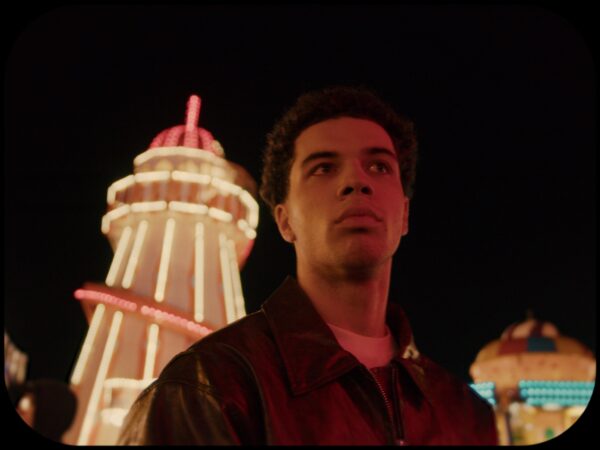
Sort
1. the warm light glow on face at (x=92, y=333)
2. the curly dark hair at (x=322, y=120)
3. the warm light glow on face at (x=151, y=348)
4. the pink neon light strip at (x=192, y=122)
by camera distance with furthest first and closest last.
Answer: the pink neon light strip at (x=192, y=122)
the warm light glow on face at (x=92, y=333)
the warm light glow on face at (x=151, y=348)
the curly dark hair at (x=322, y=120)

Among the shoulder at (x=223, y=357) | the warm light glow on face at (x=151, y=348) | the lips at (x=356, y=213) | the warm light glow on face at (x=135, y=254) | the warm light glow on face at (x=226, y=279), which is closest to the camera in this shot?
the shoulder at (x=223, y=357)

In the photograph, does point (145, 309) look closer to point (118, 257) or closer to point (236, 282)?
point (118, 257)

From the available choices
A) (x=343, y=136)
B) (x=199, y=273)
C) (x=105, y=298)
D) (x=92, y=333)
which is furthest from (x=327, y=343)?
(x=199, y=273)

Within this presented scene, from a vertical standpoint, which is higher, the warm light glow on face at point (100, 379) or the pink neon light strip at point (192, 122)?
the pink neon light strip at point (192, 122)

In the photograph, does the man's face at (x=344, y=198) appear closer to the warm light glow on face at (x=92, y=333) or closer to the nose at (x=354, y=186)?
the nose at (x=354, y=186)

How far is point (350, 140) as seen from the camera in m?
2.89

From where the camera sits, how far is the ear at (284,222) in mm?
3051

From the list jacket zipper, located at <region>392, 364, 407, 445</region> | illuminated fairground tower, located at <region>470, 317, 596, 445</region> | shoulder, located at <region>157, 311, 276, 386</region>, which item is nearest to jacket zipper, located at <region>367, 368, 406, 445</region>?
jacket zipper, located at <region>392, 364, 407, 445</region>

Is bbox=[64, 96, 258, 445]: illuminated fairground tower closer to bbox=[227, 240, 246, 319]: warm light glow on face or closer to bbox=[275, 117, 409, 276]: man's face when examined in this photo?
bbox=[227, 240, 246, 319]: warm light glow on face

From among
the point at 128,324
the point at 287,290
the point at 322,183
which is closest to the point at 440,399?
the point at 287,290

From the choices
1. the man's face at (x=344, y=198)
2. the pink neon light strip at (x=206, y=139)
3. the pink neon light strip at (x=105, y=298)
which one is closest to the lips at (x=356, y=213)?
the man's face at (x=344, y=198)

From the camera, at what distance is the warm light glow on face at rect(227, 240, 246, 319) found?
17.0 m

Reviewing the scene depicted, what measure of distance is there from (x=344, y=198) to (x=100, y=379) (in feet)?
45.3

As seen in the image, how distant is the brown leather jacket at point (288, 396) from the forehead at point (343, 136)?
1.88 ft
